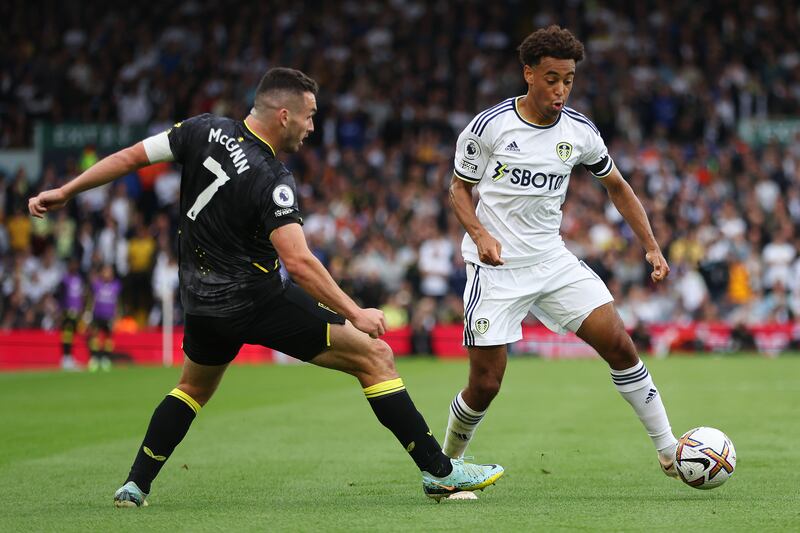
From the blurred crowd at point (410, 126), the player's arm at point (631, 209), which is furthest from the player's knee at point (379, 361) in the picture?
the blurred crowd at point (410, 126)

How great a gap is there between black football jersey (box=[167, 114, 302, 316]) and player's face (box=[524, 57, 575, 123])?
5.84 feet

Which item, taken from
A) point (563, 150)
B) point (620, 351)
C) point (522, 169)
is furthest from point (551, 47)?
point (620, 351)

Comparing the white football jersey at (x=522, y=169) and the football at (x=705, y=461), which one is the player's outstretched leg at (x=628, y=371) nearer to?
the football at (x=705, y=461)

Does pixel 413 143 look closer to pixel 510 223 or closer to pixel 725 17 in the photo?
pixel 725 17

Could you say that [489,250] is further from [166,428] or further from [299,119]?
[166,428]

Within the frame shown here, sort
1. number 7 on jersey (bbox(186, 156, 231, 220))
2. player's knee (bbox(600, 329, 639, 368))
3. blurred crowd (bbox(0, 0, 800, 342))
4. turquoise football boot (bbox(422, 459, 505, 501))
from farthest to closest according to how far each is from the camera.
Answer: blurred crowd (bbox(0, 0, 800, 342)) → player's knee (bbox(600, 329, 639, 368)) → turquoise football boot (bbox(422, 459, 505, 501)) → number 7 on jersey (bbox(186, 156, 231, 220))

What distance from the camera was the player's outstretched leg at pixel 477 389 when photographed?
7.75 m

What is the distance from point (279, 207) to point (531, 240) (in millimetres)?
1909

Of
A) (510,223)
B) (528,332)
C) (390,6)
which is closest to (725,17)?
(390,6)

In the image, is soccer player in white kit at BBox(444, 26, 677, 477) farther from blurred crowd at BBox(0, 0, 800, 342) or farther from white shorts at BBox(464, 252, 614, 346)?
blurred crowd at BBox(0, 0, 800, 342)

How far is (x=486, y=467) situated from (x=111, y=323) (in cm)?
1598

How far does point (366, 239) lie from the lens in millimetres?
24938

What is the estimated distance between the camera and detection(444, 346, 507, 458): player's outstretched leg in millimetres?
7746

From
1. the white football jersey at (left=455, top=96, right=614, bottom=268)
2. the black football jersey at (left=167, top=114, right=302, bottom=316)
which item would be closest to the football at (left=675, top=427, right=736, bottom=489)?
the white football jersey at (left=455, top=96, right=614, bottom=268)
